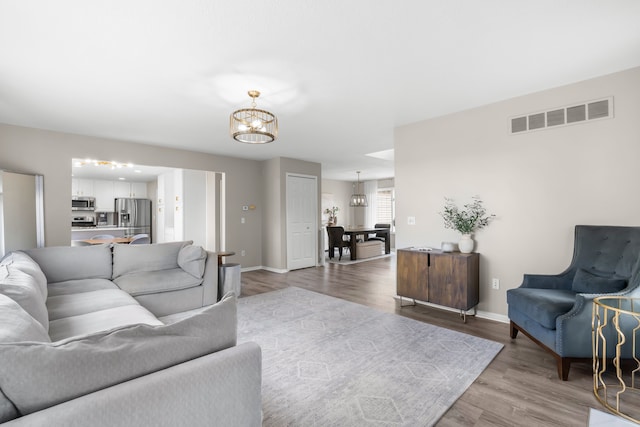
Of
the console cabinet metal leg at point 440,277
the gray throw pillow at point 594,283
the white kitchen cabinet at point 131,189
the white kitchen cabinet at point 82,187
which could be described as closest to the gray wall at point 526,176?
the console cabinet metal leg at point 440,277

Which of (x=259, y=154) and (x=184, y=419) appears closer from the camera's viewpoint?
(x=184, y=419)

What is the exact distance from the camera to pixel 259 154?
6223 millimetres

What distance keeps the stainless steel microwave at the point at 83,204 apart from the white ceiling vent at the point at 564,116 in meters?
9.63

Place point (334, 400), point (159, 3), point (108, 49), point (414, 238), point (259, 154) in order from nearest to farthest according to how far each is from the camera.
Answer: point (159, 3) < point (334, 400) < point (108, 49) < point (414, 238) < point (259, 154)

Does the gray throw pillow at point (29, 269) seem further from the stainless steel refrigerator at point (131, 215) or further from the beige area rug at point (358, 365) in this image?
the stainless steel refrigerator at point (131, 215)

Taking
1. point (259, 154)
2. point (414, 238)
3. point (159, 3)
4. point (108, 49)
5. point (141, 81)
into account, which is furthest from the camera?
point (259, 154)

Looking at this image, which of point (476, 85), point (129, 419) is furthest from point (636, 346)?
point (129, 419)

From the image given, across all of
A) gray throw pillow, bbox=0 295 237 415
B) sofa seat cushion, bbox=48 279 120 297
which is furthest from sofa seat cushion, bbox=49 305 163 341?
gray throw pillow, bbox=0 295 237 415

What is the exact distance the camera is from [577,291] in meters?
2.65

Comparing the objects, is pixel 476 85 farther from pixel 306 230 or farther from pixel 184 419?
pixel 306 230

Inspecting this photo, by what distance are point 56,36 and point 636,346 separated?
183 inches

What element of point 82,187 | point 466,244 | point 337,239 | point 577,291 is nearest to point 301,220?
point 337,239

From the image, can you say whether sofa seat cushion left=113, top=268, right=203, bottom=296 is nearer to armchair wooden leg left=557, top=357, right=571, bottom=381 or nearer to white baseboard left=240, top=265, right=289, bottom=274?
white baseboard left=240, top=265, right=289, bottom=274

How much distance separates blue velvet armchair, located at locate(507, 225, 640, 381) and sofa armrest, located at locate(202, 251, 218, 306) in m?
3.43
